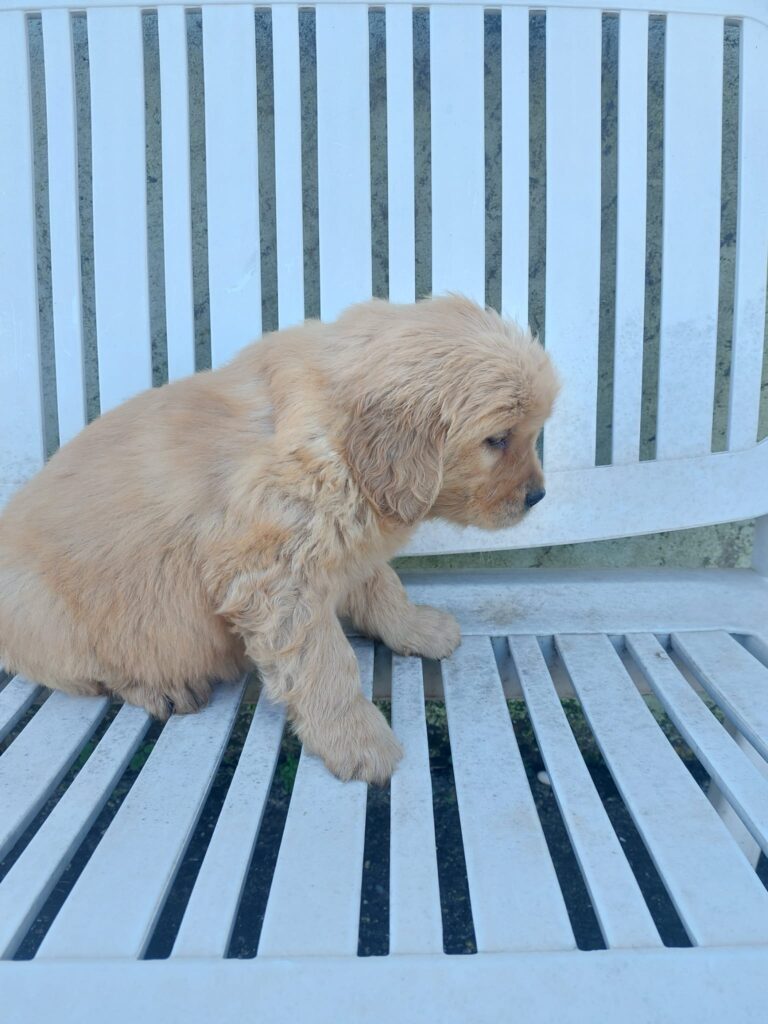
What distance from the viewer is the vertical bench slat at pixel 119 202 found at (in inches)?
81.4

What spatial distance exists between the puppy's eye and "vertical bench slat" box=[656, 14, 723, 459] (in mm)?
764

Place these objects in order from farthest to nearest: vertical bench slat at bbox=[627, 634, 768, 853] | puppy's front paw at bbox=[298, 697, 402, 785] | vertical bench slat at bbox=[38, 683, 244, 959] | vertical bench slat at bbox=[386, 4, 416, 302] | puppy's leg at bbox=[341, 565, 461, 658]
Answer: vertical bench slat at bbox=[386, 4, 416, 302] < puppy's leg at bbox=[341, 565, 461, 658] < puppy's front paw at bbox=[298, 697, 402, 785] < vertical bench slat at bbox=[627, 634, 768, 853] < vertical bench slat at bbox=[38, 683, 244, 959]

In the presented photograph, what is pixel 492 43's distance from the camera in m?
2.29

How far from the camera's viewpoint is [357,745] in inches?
57.5

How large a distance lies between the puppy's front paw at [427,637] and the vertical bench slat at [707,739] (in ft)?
1.31

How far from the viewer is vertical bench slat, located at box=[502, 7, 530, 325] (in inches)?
80.9

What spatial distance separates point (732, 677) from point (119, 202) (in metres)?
1.83

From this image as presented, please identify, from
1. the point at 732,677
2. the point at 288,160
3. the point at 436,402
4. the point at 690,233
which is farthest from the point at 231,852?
the point at 690,233

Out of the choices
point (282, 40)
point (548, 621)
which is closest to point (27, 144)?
point (282, 40)

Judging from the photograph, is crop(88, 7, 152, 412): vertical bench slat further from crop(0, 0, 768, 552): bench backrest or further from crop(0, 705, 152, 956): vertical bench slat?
crop(0, 705, 152, 956): vertical bench slat

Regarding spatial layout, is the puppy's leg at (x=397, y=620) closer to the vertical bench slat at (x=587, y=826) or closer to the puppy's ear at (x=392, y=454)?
the vertical bench slat at (x=587, y=826)

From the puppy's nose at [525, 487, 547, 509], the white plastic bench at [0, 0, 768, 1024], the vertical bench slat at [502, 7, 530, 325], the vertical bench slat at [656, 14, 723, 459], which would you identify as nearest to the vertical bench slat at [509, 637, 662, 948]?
the white plastic bench at [0, 0, 768, 1024]

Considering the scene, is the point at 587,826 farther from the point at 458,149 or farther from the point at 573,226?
the point at 458,149

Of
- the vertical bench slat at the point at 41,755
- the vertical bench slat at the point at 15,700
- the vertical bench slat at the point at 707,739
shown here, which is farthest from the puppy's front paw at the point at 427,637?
the vertical bench slat at the point at 15,700
